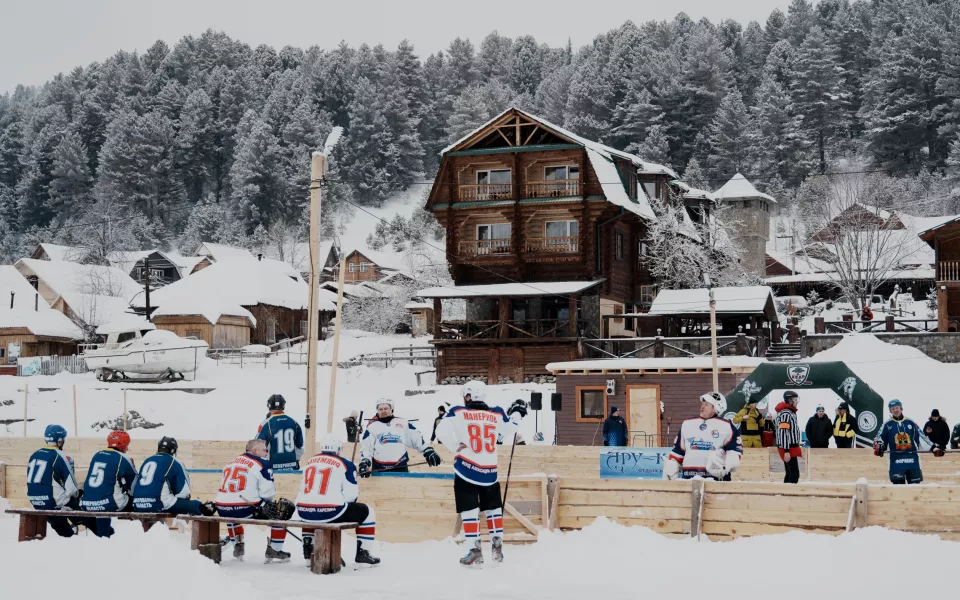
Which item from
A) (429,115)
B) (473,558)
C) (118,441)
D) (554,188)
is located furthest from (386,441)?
(429,115)

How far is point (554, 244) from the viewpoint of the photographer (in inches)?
1741

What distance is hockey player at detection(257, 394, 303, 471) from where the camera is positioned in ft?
42.9

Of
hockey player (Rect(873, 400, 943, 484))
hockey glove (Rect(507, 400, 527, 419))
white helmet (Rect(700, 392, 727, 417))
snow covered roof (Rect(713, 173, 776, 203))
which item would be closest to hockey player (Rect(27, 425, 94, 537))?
hockey glove (Rect(507, 400, 527, 419))

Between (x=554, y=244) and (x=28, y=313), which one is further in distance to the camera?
(x=28, y=313)

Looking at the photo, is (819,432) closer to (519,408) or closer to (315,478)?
(519,408)

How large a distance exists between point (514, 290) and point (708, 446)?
3116 centimetres

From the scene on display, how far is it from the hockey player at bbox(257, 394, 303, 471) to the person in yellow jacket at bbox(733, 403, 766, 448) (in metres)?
9.03

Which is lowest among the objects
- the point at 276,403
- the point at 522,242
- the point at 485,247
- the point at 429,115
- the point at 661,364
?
the point at 276,403

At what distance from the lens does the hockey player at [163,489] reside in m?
11.1

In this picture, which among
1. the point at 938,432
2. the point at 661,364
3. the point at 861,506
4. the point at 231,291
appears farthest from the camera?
the point at 231,291

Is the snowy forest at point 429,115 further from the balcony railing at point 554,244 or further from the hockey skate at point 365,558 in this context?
the hockey skate at point 365,558

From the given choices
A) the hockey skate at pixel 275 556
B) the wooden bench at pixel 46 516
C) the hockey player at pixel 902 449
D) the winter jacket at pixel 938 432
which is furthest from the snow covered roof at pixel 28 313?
the hockey skate at pixel 275 556

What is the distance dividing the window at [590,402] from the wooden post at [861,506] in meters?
18.3

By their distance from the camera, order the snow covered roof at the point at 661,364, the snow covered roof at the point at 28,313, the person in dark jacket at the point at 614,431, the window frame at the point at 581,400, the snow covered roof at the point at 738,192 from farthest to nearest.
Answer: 1. the snow covered roof at the point at 738,192
2. the snow covered roof at the point at 28,313
3. the window frame at the point at 581,400
4. the snow covered roof at the point at 661,364
5. the person in dark jacket at the point at 614,431
